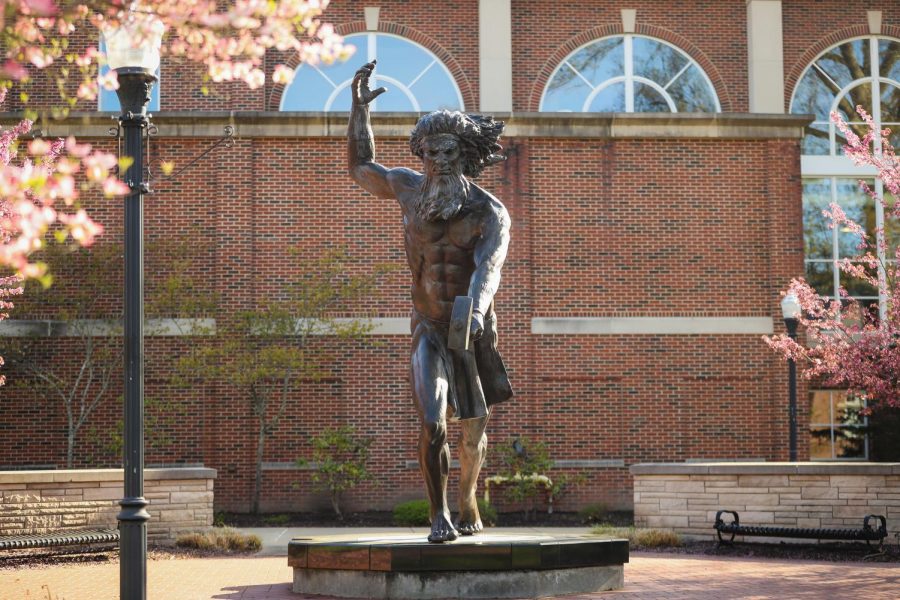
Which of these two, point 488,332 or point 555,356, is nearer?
point 488,332

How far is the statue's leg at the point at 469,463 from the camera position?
336 inches

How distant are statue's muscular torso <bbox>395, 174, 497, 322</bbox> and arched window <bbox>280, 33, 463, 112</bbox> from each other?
13261 millimetres

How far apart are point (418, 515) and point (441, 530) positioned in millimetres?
9991

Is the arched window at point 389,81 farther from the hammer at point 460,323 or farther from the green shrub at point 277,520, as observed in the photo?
the hammer at point 460,323

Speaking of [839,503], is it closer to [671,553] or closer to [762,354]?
[671,553]

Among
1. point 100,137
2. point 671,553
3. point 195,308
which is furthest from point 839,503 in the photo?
point 100,137

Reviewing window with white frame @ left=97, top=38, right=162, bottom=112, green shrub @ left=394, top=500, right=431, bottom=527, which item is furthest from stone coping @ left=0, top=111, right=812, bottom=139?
green shrub @ left=394, top=500, right=431, bottom=527

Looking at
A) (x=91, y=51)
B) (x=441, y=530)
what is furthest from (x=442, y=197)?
(x=91, y=51)

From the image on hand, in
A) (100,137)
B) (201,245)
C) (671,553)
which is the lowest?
(671,553)

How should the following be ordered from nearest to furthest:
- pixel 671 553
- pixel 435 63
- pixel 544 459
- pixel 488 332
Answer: pixel 488 332, pixel 671 553, pixel 544 459, pixel 435 63

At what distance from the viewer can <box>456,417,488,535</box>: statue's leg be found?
336 inches

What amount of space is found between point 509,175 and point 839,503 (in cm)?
869

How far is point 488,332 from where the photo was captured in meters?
8.55

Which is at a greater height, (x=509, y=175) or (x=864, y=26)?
(x=864, y=26)
